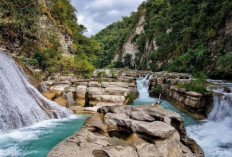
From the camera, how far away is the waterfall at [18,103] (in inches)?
245

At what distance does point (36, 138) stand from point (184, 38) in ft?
69.3

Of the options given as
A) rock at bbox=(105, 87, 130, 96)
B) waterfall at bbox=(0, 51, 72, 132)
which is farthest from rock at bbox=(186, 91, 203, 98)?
waterfall at bbox=(0, 51, 72, 132)

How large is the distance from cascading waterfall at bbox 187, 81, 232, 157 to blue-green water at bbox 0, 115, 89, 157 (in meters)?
4.72

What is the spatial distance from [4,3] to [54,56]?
16.9 ft

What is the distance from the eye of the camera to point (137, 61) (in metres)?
39.0

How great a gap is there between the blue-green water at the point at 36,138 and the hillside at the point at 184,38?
478 inches

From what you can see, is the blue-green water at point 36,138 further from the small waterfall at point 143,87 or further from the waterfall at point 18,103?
the small waterfall at point 143,87

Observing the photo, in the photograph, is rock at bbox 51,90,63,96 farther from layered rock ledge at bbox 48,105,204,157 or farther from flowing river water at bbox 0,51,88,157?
layered rock ledge at bbox 48,105,204,157

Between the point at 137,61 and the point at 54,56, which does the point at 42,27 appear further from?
the point at 137,61

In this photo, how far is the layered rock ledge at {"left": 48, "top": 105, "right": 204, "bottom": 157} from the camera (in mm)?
3203

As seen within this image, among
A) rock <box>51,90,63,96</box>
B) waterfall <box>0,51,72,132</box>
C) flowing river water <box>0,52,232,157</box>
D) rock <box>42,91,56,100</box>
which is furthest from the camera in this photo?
rock <box>51,90,63,96</box>

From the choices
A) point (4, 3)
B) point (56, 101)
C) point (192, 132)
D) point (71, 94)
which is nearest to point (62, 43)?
point (4, 3)

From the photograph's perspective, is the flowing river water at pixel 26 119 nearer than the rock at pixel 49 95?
Yes

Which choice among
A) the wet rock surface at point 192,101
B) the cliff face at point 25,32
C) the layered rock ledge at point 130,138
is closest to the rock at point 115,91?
the wet rock surface at point 192,101
